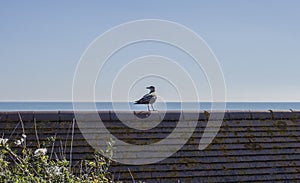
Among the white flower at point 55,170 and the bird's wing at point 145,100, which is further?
the bird's wing at point 145,100

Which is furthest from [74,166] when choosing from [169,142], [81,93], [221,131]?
[221,131]

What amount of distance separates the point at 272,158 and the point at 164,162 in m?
1.71

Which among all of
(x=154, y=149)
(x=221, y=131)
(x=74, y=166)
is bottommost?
(x=74, y=166)

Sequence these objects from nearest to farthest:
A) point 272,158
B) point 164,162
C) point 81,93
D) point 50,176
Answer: point 50,176
point 81,93
point 164,162
point 272,158

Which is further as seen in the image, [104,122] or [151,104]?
[151,104]

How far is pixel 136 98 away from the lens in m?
7.29

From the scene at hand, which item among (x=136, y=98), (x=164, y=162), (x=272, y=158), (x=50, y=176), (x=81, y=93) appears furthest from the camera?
(x=136, y=98)

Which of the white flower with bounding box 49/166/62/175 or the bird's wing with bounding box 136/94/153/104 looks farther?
the bird's wing with bounding box 136/94/153/104

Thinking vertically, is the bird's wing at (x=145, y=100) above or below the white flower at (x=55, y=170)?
above

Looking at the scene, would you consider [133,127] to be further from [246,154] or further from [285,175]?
[285,175]

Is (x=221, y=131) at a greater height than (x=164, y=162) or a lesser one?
greater

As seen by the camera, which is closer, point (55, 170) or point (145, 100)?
point (55, 170)

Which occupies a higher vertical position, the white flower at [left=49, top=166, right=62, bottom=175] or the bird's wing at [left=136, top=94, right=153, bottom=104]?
the bird's wing at [left=136, top=94, right=153, bottom=104]

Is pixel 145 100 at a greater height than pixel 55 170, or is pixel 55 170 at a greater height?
pixel 145 100
